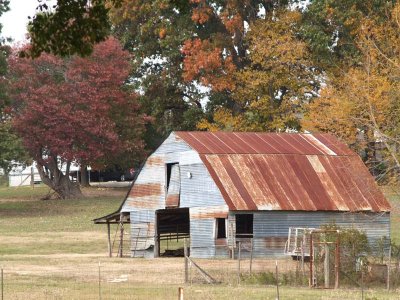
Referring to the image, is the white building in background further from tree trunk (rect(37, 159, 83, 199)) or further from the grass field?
the grass field

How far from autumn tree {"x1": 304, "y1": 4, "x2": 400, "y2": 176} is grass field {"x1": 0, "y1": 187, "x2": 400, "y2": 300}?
4.90 metres

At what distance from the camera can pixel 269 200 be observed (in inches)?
2109

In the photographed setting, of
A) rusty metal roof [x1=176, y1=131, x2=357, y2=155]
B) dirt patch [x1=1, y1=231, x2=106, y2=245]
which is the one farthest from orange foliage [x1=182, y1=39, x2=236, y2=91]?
rusty metal roof [x1=176, y1=131, x2=357, y2=155]

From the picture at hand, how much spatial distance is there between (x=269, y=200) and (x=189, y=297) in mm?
20855

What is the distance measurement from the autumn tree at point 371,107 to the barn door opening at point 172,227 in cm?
831

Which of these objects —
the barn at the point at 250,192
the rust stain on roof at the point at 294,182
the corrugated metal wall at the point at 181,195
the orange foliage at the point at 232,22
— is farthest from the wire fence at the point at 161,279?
the orange foliage at the point at 232,22

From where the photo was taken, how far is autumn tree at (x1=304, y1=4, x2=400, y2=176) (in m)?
51.2

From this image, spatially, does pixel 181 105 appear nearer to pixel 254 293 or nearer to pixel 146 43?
pixel 146 43

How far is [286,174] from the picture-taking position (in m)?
55.5

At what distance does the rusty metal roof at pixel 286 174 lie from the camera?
53781mm

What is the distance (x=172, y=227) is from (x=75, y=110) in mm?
24117

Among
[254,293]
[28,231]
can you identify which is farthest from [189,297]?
[28,231]

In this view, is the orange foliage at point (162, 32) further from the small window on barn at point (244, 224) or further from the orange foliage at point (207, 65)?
the small window on barn at point (244, 224)

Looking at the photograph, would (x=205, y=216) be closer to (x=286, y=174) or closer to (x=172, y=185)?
(x=172, y=185)
